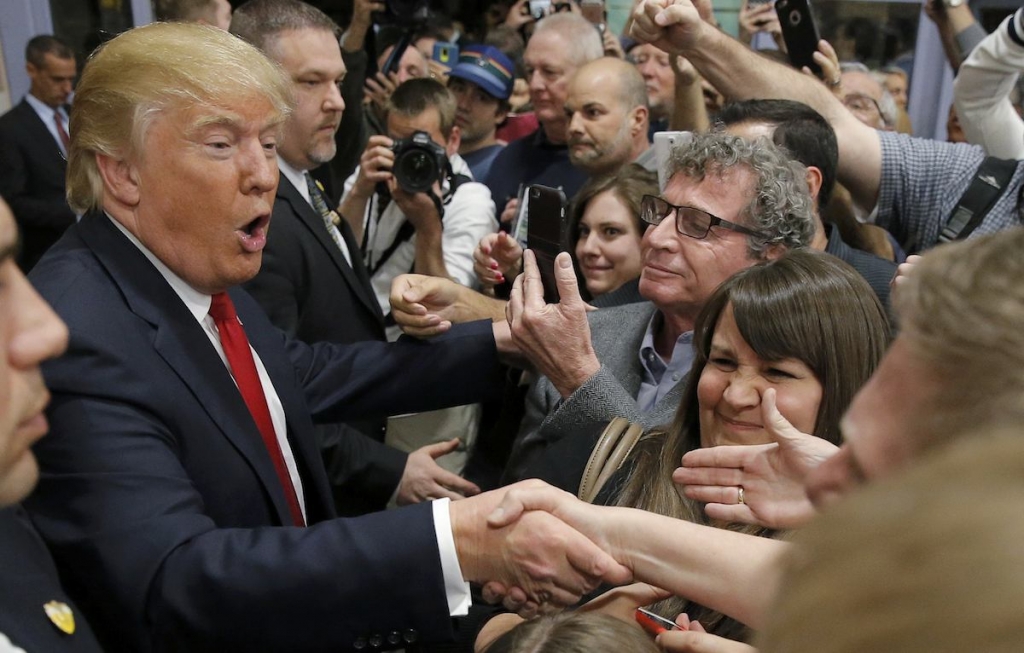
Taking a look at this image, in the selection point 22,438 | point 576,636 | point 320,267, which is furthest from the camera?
point 320,267

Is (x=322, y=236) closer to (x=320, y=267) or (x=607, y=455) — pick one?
(x=320, y=267)

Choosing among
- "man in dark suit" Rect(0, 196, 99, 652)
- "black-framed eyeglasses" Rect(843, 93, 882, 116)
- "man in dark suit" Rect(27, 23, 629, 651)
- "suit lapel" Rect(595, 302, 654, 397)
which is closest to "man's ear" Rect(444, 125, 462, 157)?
"black-framed eyeglasses" Rect(843, 93, 882, 116)

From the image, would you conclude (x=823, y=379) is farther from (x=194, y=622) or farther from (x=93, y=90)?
(x=93, y=90)

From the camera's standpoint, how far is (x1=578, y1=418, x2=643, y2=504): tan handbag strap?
5.72 feet

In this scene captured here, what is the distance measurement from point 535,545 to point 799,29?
6.55ft

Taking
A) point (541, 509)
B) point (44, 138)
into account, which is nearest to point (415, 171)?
point (541, 509)

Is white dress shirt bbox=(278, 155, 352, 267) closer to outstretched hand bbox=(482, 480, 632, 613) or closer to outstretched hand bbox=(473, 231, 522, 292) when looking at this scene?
outstretched hand bbox=(473, 231, 522, 292)

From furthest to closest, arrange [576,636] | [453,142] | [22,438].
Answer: [453,142], [576,636], [22,438]

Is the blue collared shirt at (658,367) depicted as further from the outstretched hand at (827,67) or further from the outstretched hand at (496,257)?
the outstretched hand at (827,67)

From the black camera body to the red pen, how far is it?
1.95m

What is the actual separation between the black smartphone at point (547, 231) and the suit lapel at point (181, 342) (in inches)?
31.5

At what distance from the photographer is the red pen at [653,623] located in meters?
1.40

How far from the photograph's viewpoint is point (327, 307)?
8.54 feet

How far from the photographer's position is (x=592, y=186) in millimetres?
Result: 2816
